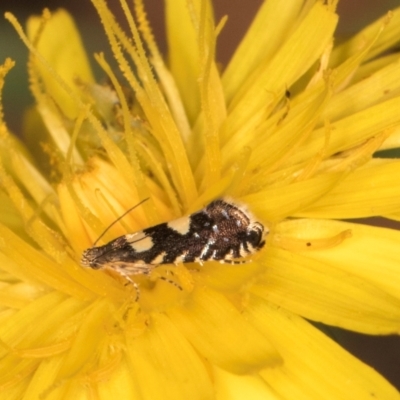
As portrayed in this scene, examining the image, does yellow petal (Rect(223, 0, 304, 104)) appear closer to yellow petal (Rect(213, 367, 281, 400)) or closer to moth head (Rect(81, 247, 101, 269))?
moth head (Rect(81, 247, 101, 269))

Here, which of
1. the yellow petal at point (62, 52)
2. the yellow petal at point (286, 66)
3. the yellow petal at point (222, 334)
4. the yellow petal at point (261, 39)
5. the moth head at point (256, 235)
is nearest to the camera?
the yellow petal at point (222, 334)

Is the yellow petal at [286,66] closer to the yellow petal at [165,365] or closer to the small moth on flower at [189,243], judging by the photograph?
the small moth on flower at [189,243]

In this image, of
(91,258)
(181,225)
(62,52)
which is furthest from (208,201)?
(62,52)

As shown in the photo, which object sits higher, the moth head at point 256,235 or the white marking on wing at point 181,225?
the white marking on wing at point 181,225

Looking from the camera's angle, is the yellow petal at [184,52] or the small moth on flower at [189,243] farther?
the yellow petal at [184,52]

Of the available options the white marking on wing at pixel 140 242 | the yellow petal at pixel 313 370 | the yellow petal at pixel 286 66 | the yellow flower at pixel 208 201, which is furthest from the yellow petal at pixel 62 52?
the yellow petal at pixel 313 370

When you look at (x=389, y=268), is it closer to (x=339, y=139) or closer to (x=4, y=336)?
(x=339, y=139)

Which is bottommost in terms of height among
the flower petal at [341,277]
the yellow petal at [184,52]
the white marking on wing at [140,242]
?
the flower petal at [341,277]

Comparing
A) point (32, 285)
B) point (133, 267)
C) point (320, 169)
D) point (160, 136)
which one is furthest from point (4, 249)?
point (320, 169)
